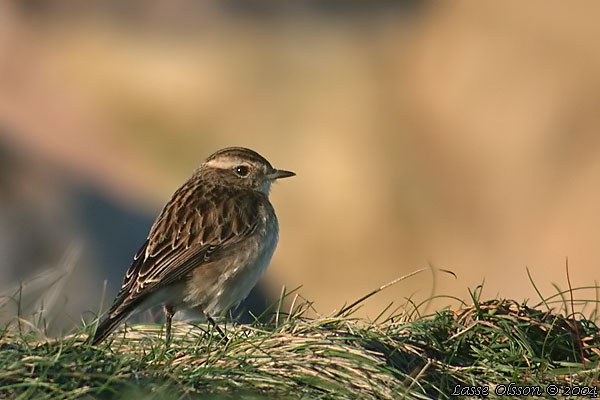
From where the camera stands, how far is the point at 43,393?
5.93m

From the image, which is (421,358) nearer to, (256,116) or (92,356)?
(92,356)

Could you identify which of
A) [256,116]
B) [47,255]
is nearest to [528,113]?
[256,116]

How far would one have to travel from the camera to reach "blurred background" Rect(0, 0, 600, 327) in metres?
21.8

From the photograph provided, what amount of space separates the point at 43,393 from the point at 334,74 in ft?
76.1

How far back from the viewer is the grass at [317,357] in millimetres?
6137

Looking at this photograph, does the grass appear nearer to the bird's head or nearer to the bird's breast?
the bird's breast

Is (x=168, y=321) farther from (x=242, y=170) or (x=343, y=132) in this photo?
(x=343, y=132)

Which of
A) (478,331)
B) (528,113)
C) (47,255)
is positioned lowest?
(47,255)

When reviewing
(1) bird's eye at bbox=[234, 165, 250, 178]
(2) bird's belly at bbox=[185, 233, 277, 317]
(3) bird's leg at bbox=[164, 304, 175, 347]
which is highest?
(1) bird's eye at bbox=[234, 165, 250, 178]

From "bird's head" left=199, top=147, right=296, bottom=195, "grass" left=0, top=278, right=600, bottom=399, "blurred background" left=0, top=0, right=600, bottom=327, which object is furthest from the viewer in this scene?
"blurred background" left=0, top=0, right=600, bottom=327

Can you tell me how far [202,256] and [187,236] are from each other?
0.27m

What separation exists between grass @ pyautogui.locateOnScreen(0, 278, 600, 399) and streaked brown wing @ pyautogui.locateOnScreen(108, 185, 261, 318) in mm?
436

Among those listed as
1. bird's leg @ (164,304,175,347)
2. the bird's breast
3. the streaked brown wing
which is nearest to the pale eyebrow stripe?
the streaked brown wing

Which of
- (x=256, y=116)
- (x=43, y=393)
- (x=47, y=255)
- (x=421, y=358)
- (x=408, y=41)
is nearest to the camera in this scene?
(x=43, y=393)
